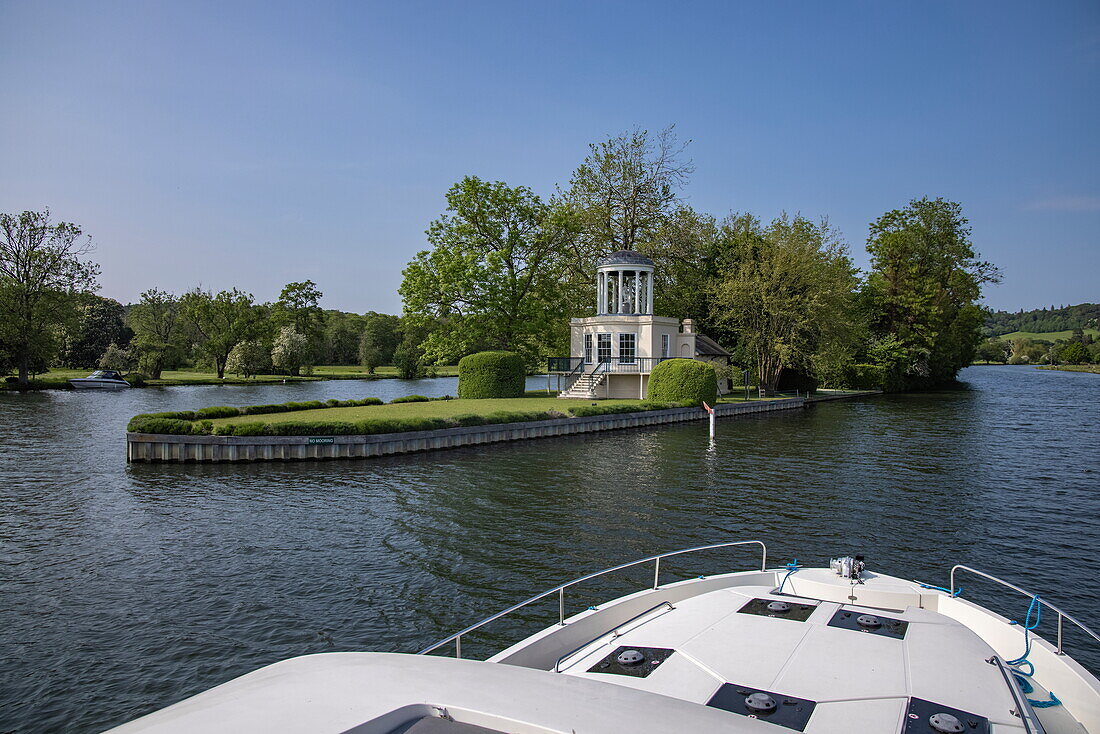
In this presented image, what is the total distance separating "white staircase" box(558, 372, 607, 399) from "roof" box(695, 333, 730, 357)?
8349 millimetres

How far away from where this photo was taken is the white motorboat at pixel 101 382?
2285 inches

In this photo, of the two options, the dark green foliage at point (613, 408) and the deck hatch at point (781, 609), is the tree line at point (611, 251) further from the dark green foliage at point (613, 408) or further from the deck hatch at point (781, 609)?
the deck hatch at point (781, 609)

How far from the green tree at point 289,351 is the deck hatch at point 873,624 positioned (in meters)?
78.3

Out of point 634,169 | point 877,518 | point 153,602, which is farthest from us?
point 634,169

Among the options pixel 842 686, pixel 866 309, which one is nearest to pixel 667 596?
pixel 842 686

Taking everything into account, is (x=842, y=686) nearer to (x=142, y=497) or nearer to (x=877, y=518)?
(x=877, y=518)

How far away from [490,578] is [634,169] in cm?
4575

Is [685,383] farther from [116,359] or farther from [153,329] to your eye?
[153,329]

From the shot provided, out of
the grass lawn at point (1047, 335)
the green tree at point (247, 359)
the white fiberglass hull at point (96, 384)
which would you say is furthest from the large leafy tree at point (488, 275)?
the grass lawn at point (1047, 335)

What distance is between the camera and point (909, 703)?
513 centimetres

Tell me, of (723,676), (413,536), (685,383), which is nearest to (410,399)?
(685,383)

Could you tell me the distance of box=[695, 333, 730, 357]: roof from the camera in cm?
4869

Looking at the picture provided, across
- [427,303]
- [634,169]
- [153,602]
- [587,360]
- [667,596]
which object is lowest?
[153,602]

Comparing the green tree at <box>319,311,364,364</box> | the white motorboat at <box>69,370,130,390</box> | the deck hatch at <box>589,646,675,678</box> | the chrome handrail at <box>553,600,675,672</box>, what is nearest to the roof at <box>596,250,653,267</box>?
the chrome handrail at <box>553,600,675,672</box>
